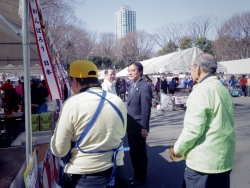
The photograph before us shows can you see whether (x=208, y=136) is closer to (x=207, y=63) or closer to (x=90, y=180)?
(x=207, y=63)

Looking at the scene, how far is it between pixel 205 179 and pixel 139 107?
1.93 m

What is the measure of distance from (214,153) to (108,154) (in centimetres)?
92

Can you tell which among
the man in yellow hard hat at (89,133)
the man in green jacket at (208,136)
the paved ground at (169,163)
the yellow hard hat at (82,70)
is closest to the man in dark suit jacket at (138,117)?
the paved ground at (169,163)

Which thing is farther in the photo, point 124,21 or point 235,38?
point 124,21

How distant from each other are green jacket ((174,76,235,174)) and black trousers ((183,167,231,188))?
6cm

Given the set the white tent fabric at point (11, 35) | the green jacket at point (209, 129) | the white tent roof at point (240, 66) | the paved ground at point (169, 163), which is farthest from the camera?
the white tent roof at point (240, 66)

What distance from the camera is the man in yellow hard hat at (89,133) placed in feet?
5.84

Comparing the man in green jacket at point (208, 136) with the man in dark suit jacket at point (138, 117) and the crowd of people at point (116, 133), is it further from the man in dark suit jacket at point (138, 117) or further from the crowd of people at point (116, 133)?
the man in dark suit jacket at point (138, 117)

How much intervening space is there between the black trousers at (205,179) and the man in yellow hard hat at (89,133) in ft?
2.23

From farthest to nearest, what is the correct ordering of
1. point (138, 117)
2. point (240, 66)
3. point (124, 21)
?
point (124, 21) < point (240, 66) < point (138, 117)

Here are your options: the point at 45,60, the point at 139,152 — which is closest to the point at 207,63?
the point at 45,60

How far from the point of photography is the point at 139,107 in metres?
3.95

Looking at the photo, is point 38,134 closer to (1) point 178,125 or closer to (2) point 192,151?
(2) point 192,151

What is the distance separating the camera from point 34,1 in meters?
2.51
